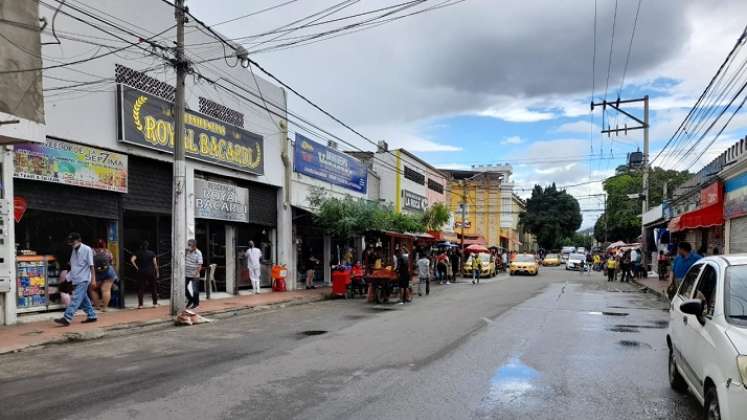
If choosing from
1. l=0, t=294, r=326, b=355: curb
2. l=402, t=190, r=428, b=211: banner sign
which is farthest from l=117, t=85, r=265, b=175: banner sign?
l=402, t=190, r=428, b=211: banner sign

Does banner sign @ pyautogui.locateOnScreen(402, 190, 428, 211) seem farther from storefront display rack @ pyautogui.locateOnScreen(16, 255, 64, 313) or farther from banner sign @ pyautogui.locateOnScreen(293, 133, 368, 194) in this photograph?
storefront display rack @ pyautogui.locateOnScreen(16, 255, 64, 313)

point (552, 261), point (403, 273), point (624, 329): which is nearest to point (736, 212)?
point (624, 329)

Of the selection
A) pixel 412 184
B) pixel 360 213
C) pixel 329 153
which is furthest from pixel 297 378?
pixel 412 184

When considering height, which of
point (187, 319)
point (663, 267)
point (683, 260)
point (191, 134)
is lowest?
point (663, 267)

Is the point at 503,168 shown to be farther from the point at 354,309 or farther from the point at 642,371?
the point at 642,371

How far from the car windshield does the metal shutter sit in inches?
568

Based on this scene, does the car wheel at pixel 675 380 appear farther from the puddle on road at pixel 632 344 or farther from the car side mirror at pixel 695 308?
the puddle on road at pixel 632 344

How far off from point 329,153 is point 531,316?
14.4 meters

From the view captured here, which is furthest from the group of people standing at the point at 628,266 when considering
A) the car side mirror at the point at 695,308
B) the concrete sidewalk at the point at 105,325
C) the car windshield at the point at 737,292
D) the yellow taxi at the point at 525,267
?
the car side mirror at the point at 695,308

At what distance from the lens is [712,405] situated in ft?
15.0

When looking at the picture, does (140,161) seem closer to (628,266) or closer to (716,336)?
(716,336)

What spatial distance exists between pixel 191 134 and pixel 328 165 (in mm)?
9702

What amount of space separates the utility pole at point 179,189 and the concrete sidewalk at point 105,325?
0.65 m

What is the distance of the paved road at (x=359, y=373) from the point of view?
5828 millimetres
